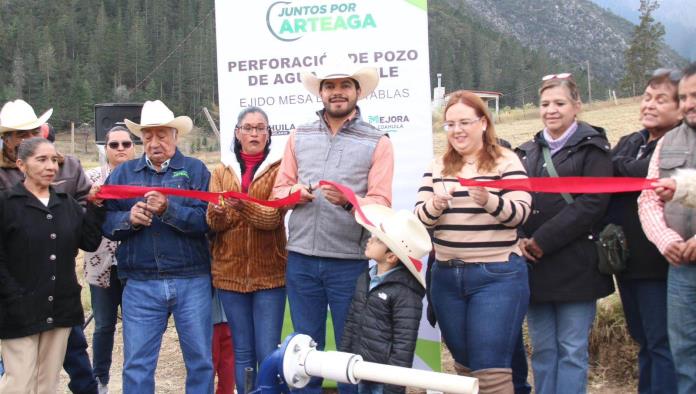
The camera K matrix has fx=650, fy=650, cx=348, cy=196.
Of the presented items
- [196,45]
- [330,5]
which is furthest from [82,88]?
[330,5]

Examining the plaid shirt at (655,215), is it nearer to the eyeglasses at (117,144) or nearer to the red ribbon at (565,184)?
the red ribbon at (565,184)

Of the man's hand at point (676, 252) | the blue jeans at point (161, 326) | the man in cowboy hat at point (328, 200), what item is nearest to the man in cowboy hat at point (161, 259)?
the blue jeans at point (161, 326)

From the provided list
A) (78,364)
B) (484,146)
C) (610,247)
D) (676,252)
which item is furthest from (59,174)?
(676,252)

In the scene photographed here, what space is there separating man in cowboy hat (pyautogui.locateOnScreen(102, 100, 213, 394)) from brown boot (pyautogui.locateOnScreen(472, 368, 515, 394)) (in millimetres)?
1874

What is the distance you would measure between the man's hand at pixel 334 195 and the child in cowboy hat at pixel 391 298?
23 cm

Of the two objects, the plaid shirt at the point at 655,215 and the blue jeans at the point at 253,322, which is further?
the blue jeans at the point at 253,322

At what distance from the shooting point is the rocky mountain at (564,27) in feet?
514

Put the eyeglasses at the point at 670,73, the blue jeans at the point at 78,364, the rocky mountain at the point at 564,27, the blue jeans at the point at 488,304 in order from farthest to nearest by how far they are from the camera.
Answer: the rocky mountain at the point at 564,27
the blue jeans at the point at 78,364
the eyeglasses at the point at 670,73
the blue jeans at the point at 488,304

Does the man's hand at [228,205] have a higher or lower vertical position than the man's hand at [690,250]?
higher

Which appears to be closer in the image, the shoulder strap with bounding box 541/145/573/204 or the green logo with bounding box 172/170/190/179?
the shoulder strap with bounding box 541/145/573/204

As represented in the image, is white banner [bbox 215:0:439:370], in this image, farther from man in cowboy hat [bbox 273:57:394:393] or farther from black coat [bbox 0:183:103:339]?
black coat [bbox 0:183:103:339]

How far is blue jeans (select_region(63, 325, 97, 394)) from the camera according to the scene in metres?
4.99

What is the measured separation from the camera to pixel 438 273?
12.2ft

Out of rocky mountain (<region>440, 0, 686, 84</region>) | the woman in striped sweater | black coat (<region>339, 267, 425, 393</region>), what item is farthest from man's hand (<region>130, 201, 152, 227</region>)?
rocky mountain (<region>440, 0, 686, 84</region>)
